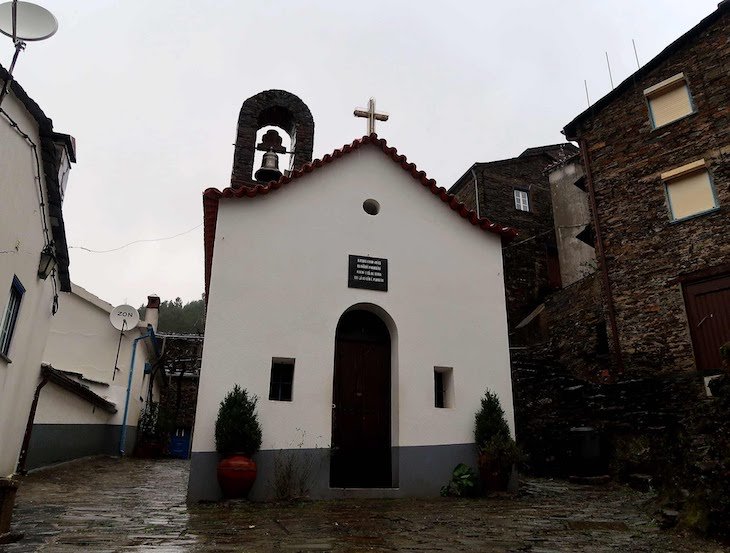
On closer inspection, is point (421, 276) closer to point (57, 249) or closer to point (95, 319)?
point (57, 249)

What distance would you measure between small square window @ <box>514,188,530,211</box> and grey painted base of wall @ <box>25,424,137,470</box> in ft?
61.0

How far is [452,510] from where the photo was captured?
21.5 feet

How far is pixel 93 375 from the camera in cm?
1722

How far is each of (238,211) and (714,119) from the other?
12449 millimetres

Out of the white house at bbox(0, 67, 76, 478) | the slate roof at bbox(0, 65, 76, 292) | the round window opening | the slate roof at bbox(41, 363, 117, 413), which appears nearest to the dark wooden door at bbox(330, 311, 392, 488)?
the round window opening

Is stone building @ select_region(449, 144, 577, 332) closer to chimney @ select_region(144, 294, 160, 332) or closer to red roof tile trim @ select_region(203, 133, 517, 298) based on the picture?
red roof tile trim @ select_region(203, 133, 517, 298)

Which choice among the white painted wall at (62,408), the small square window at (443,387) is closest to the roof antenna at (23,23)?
the small square window at (443,387)

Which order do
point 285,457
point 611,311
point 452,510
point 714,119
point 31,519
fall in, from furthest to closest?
point 611,311, point 714,119, point 285,457, point 452,510, point 31,519

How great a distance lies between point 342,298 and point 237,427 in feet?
8.49

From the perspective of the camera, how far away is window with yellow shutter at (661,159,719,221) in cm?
1320

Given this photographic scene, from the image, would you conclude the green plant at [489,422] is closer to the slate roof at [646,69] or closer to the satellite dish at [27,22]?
the satellite dish at [27,22]

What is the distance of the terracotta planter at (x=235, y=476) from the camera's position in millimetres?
6874

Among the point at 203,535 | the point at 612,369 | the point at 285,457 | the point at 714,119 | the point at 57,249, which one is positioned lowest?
the point at 203,535

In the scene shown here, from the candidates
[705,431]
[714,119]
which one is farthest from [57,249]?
[714,119]
